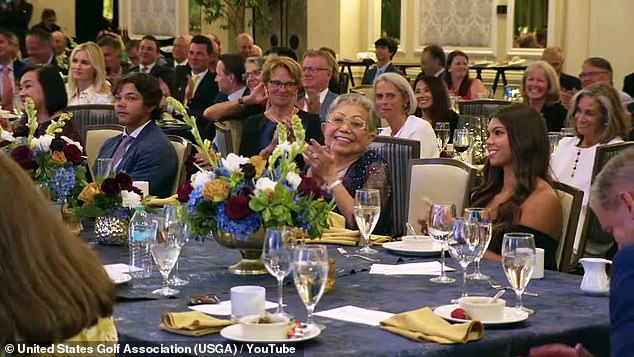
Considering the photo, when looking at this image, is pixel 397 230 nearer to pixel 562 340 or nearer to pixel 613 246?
pixel 613 246

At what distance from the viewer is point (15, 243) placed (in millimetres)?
1916

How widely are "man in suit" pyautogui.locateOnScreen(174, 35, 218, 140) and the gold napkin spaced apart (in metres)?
6.02

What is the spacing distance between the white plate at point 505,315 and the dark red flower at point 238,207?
2.29 feet

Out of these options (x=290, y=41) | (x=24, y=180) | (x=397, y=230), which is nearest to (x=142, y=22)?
(x=290, y=41)

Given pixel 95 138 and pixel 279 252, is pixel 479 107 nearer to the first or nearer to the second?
pixel 95 138

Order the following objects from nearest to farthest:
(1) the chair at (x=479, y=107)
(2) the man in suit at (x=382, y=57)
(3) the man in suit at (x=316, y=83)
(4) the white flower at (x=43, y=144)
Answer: (4) the white flower at (x=43, y=144) < (3) the man in suit at (x=316, y=83) < (1) the chair at (x=479, y=107) < (2) the man in suit at (x=382, y=57)

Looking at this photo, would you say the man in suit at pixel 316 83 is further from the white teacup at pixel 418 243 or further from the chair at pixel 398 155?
the white teacup at pixel 418 243

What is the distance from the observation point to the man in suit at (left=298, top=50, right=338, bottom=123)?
8.29 m

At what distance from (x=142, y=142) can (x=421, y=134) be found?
1.79 meters

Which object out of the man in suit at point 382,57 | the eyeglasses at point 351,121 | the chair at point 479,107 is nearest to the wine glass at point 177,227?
the eyeglasses at point 351,121

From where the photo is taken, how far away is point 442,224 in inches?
142

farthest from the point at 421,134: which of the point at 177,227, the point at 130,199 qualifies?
the point at 177,227

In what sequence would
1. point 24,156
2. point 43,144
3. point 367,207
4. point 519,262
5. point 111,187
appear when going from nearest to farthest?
point 519,262 < point 367,207 < point 111,187 < point 24,156 < point 43,144

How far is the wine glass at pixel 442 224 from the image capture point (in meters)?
3.59
